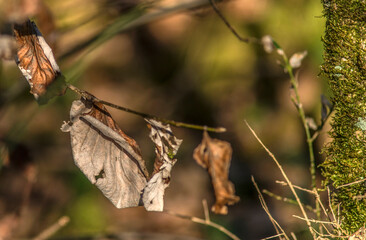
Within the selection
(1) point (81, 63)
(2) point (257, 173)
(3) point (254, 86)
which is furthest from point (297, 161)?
(1) point (81, 63)

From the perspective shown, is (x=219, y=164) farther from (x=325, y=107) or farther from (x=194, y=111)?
(x=194, y=111)

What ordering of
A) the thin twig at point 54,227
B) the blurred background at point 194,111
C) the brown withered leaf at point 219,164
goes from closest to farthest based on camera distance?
1. the brown withered leaf at point 219,164
2. the thin twig at point 54,227
3. the blurred background at point 194,111

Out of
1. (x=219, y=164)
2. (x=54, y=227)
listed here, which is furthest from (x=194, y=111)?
(x=219, y=164)

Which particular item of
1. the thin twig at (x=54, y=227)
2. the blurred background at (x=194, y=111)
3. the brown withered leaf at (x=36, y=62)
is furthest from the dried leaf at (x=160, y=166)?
the blurred background at (x=194, y=111)

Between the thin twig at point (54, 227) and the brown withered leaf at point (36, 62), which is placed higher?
the brown withered leaf at point (36, 62)

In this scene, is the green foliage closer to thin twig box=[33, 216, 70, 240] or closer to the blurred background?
thin twig box=[33, 216, 70, 240]

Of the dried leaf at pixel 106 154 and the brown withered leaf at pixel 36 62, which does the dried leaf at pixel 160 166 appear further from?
the brown withered leaf at pixel 36 62
